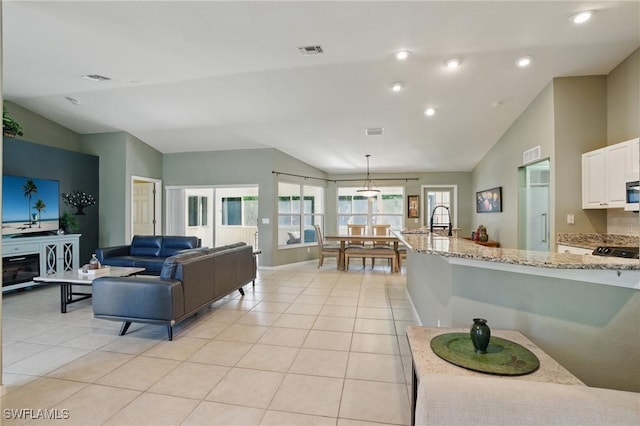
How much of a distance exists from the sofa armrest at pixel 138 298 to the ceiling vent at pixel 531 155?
16.1ft

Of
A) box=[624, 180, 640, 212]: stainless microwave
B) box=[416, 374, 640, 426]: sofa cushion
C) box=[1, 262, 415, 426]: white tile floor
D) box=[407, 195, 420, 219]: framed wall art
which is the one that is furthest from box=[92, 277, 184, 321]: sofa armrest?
box=[407, 195, 420, 219]: framed wall art

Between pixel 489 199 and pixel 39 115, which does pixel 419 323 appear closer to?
pixel 489 199

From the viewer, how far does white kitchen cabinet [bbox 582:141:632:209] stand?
3.18 meters

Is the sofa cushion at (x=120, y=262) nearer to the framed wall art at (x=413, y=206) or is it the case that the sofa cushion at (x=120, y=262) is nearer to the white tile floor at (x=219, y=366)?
the white tile floor at (x=219, y=366)

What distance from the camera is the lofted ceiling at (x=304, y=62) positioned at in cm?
267

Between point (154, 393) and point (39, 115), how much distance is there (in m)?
6.27

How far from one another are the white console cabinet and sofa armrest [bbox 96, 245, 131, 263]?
2.31ft

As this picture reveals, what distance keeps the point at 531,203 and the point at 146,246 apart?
22.4 ft

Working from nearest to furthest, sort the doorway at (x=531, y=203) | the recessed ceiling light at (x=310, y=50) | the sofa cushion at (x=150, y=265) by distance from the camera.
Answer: the recessed ceiling light at (x=310, y=50) → the doorway at (x=531, y=203) → the sofa cushion at (x=150, y=265)

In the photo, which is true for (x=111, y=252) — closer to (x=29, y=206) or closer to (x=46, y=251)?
(x=46, y=251)

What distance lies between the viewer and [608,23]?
111 inches

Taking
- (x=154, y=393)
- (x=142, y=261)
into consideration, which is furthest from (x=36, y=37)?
(x=154, y=393)

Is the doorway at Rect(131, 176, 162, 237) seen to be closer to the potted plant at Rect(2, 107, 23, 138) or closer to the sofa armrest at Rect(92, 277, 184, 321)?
the potted plant at Rect(2, 107, 23, 138)

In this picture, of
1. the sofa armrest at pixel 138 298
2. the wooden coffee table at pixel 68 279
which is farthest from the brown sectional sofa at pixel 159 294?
the wooden coffee table at pixel 68 279
